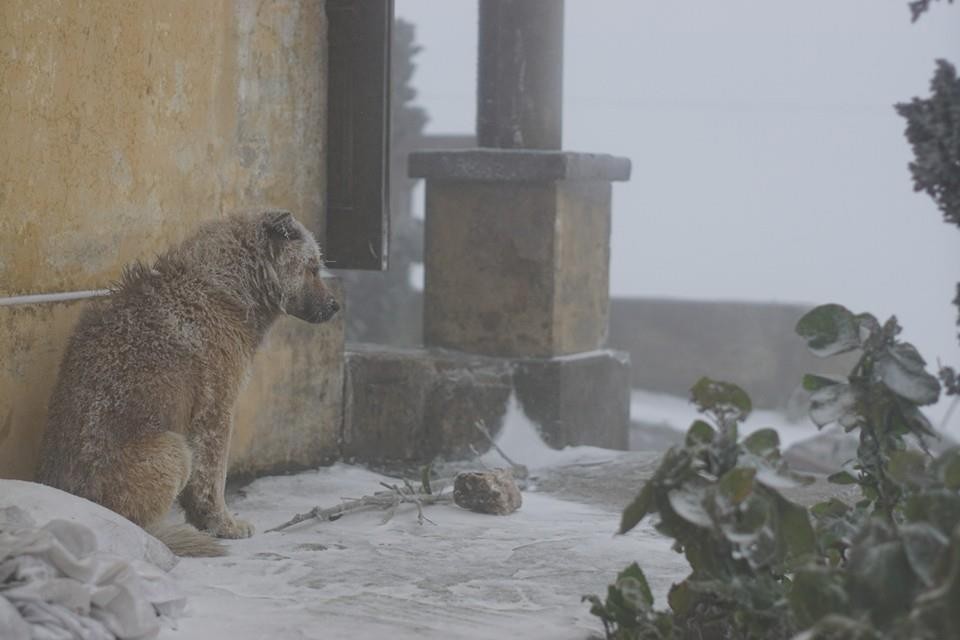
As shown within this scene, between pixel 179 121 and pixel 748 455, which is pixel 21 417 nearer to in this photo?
pixel 179 121

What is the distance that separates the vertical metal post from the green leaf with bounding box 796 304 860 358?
13.4ft

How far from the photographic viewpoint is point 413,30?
1767 cm

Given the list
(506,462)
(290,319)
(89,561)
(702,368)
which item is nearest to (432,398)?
(506,462)

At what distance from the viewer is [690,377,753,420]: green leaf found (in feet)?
11.6

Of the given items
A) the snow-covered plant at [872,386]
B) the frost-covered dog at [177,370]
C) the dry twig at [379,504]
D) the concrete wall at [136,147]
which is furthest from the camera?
the dry twig at [379,504]

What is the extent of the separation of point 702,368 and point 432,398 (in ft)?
23.8

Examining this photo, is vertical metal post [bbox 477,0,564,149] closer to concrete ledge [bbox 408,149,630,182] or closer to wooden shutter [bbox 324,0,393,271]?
concrete ledge [bbox 408,149,630,182]

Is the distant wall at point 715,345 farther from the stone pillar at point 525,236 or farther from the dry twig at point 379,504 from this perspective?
the dry twig at point 379,504

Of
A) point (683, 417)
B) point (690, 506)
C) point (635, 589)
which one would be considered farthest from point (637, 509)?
point (683, 417)

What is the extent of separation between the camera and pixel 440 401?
744 centimetres

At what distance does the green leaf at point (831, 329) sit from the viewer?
3816 mm

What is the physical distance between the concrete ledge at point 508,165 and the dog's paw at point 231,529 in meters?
2.95

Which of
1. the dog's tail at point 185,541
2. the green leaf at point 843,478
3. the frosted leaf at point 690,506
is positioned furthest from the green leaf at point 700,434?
the dog's tail at point 185,541

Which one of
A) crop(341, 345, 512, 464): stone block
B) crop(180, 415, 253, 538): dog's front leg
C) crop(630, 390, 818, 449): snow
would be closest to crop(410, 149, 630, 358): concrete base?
crop(341, 345, 512, 464): stone block
